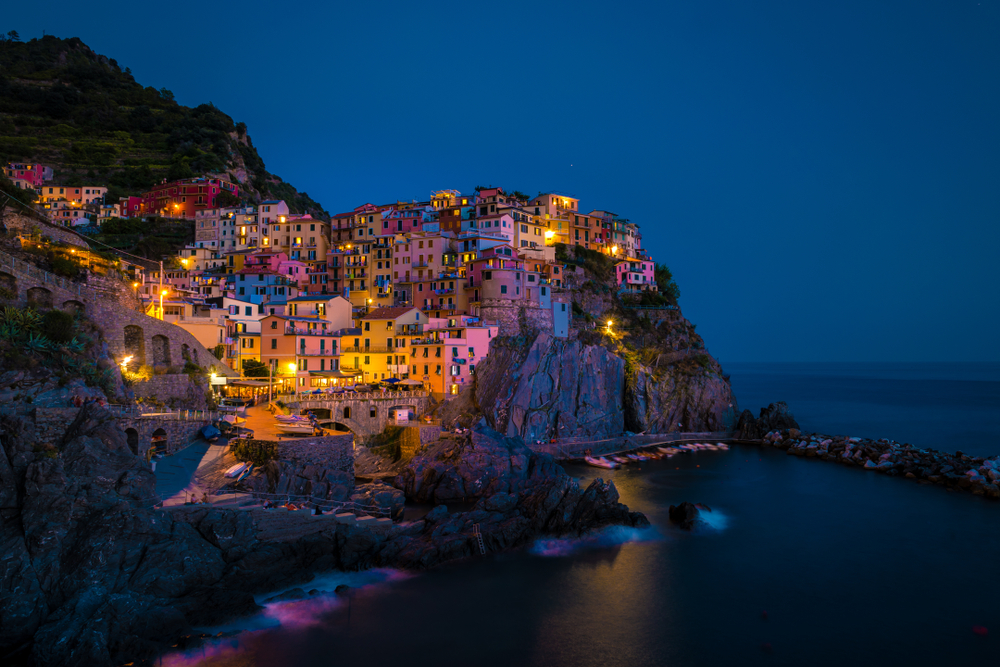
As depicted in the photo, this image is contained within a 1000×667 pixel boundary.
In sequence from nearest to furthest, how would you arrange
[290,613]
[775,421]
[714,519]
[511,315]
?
1. [290,613]
2. [714,519]
3. [511,315]
4. [775,421]

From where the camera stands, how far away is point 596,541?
27.4m

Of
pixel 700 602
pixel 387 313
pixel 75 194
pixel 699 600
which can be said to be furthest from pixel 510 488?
pixel 75 194

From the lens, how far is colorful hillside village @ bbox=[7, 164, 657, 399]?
44.5 meters

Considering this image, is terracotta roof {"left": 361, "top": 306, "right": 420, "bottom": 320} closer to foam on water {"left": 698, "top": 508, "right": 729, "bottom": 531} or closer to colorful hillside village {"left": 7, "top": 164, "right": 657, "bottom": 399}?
colorful hillside village {"left": 7, "top": 164, "right": 657, "bottom": 399}

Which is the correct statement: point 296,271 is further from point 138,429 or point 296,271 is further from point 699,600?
point 699,600

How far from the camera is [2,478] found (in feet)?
56.4

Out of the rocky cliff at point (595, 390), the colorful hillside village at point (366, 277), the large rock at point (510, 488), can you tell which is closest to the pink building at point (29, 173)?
the colorful hillside village at point (366, 277)

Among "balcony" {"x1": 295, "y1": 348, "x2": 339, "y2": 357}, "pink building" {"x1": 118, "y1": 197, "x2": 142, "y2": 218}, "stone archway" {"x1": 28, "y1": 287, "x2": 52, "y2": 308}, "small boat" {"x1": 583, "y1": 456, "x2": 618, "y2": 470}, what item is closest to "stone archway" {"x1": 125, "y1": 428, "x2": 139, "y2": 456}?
"stone archway" {"x1": 28, "y1": 287, "x2": 52, "y2": 308}

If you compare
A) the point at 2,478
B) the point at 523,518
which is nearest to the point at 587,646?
the point at 523,518

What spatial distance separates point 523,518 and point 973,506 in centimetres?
2773

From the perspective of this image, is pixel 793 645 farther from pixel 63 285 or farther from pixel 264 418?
pixel 63 285

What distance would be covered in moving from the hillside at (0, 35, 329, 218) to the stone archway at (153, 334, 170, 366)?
198 feet

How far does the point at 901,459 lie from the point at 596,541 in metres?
30.0

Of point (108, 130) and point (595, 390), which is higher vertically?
point (108, 130)
